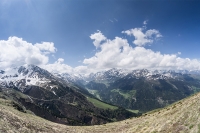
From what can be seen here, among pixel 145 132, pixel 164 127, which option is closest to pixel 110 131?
pixel 145 132

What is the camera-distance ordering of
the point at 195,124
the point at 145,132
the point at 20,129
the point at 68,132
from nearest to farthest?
1. the point at 195,124
2. the point at 20,129
3. the point at 145,132
4. the point at 68,132

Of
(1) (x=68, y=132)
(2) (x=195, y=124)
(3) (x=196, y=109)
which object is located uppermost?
(3) (x=196, y=109)

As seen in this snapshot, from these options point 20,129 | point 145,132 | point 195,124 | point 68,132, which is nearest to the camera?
point 195,124

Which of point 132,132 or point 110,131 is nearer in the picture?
point 132,132

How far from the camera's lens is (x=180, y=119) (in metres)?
34.7

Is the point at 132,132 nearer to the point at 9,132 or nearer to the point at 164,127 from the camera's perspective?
the point at 164,127

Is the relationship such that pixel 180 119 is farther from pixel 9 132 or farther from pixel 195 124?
pixel 9 132

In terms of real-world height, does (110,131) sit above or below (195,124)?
below

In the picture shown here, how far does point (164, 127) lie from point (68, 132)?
27.4 m

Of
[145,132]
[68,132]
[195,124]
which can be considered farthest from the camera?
[68,132]

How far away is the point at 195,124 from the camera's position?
29453 millimetres

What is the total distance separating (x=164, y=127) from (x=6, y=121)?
33130 millimetres

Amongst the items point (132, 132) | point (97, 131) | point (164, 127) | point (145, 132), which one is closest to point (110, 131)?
point (97, 131)

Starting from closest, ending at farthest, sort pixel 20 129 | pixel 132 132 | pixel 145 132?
1. pixel 20 129
2. pixel 145 132
3. pixel 132 132
